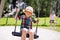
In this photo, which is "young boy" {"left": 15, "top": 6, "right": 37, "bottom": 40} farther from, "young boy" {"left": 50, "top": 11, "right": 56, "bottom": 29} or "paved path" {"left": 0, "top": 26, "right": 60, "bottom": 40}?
"young boy" {"left": 50, "top": 11, "right": 56, "bottom": 29}

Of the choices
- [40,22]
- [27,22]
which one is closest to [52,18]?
[40,22]

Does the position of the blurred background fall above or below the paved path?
above

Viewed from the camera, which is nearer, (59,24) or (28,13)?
(28,13)

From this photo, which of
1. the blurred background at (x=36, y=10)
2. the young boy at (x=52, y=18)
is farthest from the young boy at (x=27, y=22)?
the young boy at (x=52, y=18)

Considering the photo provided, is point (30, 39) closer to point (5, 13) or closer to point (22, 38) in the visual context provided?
point (22, 38)

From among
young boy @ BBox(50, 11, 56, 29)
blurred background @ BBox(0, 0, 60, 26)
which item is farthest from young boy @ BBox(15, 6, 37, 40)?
young boy @ BBox(50, 11, 56, 29)

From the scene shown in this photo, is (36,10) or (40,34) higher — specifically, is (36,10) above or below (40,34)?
above

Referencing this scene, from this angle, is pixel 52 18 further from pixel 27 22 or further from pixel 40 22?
pixel 27 22

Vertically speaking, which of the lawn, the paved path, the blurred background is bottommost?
the paved path

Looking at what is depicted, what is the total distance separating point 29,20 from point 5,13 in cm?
19

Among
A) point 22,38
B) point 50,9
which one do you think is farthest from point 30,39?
point 50,9

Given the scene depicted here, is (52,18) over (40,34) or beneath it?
over

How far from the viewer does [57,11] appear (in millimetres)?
1489

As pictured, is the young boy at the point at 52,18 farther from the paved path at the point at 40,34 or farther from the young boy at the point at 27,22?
the young boy at the point at 27,22
